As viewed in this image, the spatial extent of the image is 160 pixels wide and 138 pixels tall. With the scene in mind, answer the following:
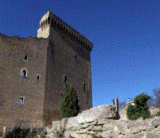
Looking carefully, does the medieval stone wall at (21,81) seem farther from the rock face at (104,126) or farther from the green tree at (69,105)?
the rock face at (104,126)

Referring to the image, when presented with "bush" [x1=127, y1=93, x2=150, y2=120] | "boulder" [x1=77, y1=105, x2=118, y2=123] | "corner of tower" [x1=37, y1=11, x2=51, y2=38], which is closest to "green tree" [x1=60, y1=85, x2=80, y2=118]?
"bush" [x1=127, y1=93, x2=150, y2=120]

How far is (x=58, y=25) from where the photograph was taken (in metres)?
23.8

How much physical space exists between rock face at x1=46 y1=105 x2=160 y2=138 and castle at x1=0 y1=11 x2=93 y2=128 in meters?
7.48

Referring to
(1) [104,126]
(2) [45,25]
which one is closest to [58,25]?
(2) [45,25]

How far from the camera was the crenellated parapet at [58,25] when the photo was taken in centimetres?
2280

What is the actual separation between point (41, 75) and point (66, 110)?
16.0 ft

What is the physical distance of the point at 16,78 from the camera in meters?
18.4

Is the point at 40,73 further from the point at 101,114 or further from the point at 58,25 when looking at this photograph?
the point at 101,114

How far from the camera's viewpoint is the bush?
634 inches

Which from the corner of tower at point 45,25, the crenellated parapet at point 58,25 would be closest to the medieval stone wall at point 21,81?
the corner of tower at point 45,25

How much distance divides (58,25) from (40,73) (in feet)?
22.8

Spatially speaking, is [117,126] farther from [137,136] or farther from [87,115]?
[87,115]

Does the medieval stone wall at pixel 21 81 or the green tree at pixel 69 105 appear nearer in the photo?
the medieval stone wall at pixel 21 81

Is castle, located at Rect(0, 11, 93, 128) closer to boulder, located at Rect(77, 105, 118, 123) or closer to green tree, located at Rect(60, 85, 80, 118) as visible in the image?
green tree, located at Rect(60, 85, 80, 118)
